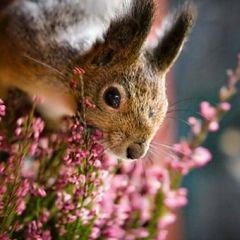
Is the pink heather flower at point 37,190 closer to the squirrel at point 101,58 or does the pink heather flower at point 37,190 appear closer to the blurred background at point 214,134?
the squirrel at point 101,58

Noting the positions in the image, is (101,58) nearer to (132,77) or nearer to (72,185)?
(132,77)

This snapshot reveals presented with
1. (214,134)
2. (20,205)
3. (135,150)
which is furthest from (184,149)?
(214,134)

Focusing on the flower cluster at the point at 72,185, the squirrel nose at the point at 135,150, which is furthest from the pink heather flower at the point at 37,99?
the squirrel nose at the point at 135,150

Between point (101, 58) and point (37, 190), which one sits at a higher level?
point (101, 58)

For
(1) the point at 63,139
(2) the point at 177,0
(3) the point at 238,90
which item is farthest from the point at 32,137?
(3) the point at 238,90

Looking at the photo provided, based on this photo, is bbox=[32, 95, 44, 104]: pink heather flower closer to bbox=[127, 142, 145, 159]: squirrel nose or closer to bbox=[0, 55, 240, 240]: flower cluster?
bbox=[0, 55, 240, 240]: flower cluster

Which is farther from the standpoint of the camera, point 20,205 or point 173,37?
point 173,37

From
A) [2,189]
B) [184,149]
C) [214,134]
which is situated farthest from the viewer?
[214,134]
